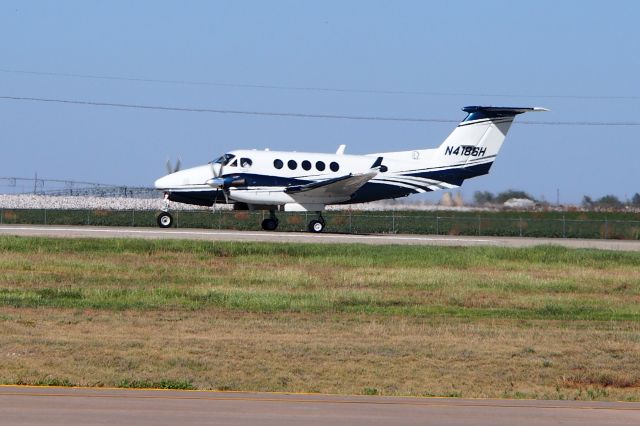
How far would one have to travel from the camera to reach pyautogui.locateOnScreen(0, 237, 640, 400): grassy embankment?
62.5 ft

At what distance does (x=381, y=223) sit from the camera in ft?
206

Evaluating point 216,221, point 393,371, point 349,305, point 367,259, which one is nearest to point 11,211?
point 216,221

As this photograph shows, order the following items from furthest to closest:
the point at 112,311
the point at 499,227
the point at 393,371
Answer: the point at 499,227 < the point at 112,311 < the point at 393,371

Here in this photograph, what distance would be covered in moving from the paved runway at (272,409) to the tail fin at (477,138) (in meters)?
36.0

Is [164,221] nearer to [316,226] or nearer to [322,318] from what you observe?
[316,226]

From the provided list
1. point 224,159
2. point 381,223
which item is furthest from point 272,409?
point 381,223

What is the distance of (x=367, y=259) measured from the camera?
37062mm

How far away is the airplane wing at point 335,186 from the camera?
48031 mm

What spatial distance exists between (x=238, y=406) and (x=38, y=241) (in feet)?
85.7

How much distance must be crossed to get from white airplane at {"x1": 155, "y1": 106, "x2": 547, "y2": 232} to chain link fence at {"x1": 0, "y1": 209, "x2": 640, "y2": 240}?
8.34m

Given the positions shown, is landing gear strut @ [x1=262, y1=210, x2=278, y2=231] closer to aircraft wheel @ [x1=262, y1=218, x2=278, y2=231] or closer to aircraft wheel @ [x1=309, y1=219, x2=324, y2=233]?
aircraft wheel @ [x1=262, y1=218, x2=278, y2=231]

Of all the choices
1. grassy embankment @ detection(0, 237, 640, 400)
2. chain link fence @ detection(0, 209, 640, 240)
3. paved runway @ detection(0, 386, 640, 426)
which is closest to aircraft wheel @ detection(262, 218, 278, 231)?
chain link fence @ detection(0, 209, 640, 240)

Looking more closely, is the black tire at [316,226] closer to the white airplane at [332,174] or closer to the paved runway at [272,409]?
the white airplane at [332,174]

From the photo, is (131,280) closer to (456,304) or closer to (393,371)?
(456,304)
